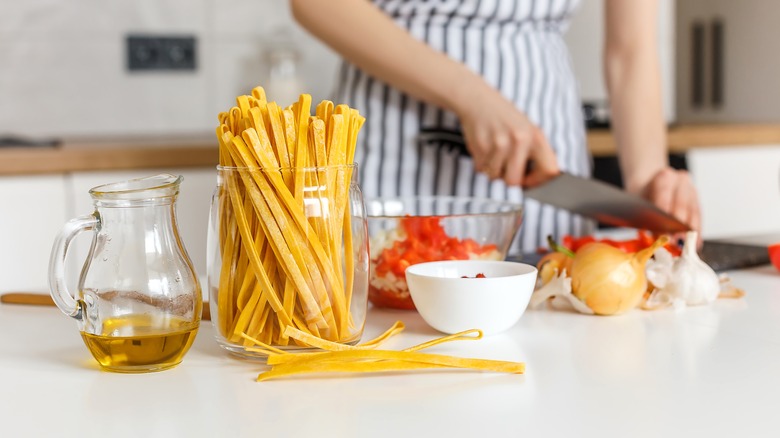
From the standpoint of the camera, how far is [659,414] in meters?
0.58

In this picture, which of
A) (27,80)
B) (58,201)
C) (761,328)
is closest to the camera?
(761,328)

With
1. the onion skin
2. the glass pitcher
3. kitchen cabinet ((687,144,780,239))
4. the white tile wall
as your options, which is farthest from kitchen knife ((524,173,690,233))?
the white tile wall

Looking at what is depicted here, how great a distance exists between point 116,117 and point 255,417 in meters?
2.06

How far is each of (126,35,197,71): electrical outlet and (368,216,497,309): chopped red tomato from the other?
1774 mm

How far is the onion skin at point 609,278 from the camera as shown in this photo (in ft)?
2.75

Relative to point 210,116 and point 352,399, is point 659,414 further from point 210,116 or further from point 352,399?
point 210,116

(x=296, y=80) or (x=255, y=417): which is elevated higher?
(x=296, y=80)

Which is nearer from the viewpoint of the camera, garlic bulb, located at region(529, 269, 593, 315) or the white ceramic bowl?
the white ceramic bowl

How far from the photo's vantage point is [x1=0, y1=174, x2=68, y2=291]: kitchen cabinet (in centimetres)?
175

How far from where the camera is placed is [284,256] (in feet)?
2.22

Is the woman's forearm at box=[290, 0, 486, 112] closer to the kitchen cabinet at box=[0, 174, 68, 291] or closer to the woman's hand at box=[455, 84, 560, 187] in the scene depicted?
the woman's hand at box=[455, 84, 560, 187]

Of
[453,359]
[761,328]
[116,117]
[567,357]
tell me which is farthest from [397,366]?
[116,117]

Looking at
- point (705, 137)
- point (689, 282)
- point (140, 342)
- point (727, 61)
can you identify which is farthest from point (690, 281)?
point (727, 61)

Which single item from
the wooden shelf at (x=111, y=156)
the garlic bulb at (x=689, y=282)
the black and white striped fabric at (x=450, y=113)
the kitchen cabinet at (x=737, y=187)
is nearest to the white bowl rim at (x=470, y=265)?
the garlic bulb at (x=689, y=282)
